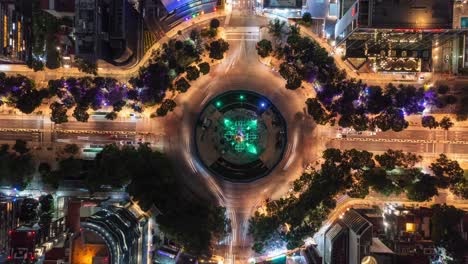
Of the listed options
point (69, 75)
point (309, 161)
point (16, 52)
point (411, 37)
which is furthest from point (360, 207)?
point (16, 52)

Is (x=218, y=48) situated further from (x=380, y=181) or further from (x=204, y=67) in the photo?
(x=380, y=181)

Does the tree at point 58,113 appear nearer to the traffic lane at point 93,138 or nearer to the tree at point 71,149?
the traffic lane at point 93,138

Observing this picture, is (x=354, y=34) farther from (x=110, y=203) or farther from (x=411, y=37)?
(x=110, y=203)

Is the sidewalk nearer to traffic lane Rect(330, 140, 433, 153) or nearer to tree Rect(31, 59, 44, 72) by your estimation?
tree Rect(31, 59, 44, 72)

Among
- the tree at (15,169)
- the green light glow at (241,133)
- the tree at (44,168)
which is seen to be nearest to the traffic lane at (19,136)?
the tree at (15,169)

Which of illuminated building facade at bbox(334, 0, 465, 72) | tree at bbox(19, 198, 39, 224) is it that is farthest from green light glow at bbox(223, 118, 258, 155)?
tree at bbox(19, 198, 39, 224)

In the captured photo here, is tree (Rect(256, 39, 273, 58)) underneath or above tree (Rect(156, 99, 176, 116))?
above

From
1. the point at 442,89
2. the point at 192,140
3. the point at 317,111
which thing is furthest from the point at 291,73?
the point at 442,89
